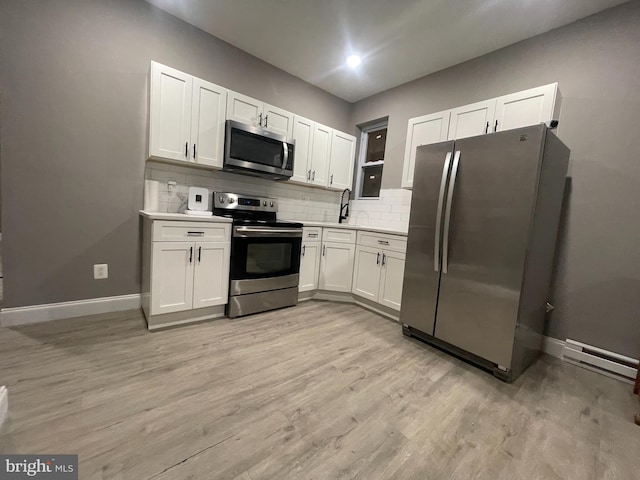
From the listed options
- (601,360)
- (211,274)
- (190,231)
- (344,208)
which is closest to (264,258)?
(211,274)

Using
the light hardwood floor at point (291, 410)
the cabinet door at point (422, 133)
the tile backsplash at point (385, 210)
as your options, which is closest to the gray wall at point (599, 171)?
the light hardwood floor at point (291, 410)

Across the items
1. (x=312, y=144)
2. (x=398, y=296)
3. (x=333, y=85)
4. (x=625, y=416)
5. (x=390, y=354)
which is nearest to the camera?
(x=625, y=416)

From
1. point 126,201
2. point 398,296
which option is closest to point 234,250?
point 126,201

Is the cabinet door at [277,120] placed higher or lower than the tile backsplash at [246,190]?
higher

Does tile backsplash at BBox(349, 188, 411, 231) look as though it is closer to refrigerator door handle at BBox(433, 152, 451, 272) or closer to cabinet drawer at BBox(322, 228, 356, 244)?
cabinet drawer at BBox(322, 228, 356, 244)

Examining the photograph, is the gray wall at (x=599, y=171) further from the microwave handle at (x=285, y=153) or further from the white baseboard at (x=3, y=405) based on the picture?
the white baseboard at (x=3, y=405)

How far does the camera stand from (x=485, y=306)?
6.08ft

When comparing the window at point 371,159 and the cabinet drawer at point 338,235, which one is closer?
the cabinet drawer at point 338,235

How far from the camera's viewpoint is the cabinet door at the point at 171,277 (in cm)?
206

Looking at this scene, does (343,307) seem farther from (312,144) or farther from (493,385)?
(312,144)

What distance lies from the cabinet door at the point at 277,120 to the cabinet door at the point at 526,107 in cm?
208

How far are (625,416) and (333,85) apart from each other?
4.02 metres

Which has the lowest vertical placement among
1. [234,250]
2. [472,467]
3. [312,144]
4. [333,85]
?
[472,467]

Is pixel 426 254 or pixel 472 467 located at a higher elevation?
pixel 426 254
